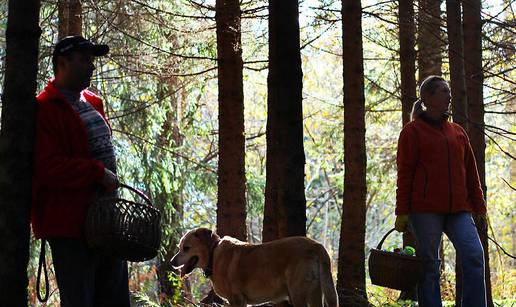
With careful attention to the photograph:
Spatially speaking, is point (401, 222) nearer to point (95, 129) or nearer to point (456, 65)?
point (456, 65)

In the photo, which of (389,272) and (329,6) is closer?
(389,272)

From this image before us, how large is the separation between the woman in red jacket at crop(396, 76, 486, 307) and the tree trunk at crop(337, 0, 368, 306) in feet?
8.00

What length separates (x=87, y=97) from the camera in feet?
17.6

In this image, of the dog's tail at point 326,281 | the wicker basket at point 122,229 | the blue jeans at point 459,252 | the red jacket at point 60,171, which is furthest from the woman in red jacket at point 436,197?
the red jacket at point 60,171

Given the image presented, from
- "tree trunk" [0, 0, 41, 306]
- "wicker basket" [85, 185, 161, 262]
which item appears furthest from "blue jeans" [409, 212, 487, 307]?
"tree trunk" [0, 0, 41, 306]

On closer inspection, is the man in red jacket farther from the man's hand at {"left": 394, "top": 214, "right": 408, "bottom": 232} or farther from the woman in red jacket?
the woman in red jacket

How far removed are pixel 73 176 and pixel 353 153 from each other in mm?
5607

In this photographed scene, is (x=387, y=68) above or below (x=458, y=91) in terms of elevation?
above

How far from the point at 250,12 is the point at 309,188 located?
3002 cm

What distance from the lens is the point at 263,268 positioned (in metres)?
6.98

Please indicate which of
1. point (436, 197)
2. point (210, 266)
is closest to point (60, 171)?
point (210, 266)

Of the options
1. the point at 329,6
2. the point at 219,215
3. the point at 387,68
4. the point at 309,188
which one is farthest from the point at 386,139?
the point at 309,188

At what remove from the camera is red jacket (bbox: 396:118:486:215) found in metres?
7.12

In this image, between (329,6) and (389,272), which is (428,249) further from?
(329,6)
